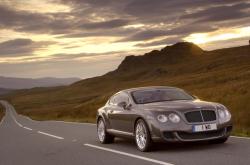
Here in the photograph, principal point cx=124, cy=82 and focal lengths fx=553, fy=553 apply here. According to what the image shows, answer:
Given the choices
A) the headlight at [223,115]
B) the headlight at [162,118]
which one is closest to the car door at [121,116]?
the headlight at [162,118]

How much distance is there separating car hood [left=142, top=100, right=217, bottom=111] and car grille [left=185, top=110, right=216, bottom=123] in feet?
0.36

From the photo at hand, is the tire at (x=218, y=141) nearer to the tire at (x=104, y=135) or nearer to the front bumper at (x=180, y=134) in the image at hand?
the front bumper at (x=180, y=134)

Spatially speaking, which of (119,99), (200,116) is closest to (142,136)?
(200,116)

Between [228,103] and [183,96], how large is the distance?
16.3 m

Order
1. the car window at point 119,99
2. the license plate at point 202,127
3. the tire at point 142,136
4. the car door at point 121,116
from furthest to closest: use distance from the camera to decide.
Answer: the car window at point 119,99 → the car door at point 121,116 → the tire at point 142,136 → the license plate at point 202,127

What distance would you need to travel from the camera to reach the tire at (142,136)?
1175 centimetres

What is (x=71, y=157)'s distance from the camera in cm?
1206

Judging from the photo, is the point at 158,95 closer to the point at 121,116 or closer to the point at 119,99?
the point at 121,116

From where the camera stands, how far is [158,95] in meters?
13.3

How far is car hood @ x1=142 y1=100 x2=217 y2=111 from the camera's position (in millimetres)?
11523

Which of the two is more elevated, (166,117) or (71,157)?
(166,117)

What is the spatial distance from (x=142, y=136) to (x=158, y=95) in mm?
1496

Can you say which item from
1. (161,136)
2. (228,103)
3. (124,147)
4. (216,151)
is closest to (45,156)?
(124,147)

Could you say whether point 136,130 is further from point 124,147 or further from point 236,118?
point 236,118
